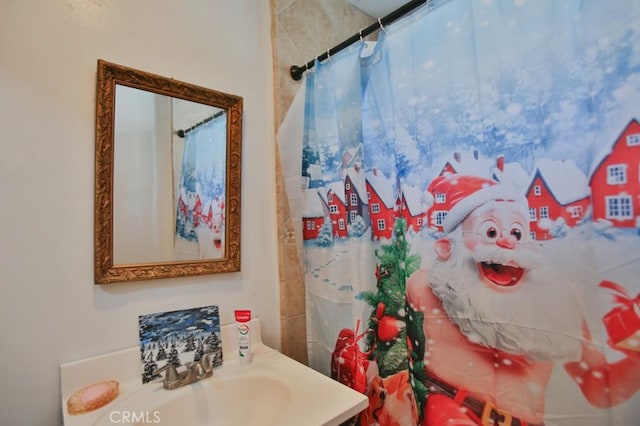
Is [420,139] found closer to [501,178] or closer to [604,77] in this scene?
[501,178]

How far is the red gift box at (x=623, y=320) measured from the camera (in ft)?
1.93

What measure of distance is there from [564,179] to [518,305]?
0.31 metres

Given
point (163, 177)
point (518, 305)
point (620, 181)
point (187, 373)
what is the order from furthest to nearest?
1. point (163, 177)
2. point (187, 373)
3. point (518, 305)
4. point (620, 181)

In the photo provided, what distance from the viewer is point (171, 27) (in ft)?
3.38

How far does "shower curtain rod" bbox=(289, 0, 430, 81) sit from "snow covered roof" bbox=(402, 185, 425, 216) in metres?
0.53

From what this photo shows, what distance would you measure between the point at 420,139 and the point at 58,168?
1.03 metres

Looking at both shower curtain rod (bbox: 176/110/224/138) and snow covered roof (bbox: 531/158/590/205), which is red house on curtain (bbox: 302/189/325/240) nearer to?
shower curtain rod (bbox: 176/110/224/138)

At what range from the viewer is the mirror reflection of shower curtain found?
1.05 m

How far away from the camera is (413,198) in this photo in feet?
3.01

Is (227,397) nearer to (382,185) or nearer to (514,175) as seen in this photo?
(382,185)

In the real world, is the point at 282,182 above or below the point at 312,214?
above

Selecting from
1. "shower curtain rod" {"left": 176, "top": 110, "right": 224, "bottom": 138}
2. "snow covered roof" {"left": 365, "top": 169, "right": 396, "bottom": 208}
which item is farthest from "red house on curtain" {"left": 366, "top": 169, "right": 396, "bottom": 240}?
"shower curtain rod" {"left": 176, "top": 110, "right": 224, "bottom": 138}

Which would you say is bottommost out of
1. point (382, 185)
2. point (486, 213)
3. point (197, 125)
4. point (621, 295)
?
point (621, 295)

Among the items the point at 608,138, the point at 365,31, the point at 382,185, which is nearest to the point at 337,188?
the point at 382,185
